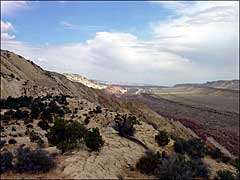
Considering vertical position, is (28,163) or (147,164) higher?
(28,163)

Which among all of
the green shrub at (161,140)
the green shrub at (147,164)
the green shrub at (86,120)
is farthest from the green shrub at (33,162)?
the green shrub at (86,120)

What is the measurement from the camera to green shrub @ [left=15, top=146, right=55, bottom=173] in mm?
22062

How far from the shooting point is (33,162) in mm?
22328

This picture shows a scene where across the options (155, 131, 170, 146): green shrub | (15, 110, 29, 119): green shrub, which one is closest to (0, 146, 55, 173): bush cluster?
(155, 131, 170, 146): green shrub

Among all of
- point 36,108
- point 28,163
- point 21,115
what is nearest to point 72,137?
point 28,163

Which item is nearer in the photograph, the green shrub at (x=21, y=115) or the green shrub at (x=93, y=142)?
the green shrub at (x=93, y=142)

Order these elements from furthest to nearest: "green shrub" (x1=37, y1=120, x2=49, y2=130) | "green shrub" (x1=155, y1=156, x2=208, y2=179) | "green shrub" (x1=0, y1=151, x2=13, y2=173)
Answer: "green shrub" (x1=37, y1=120, x2=49, y2=130) < "green shrub" (x1=155, y1=156, x2=208, y2=179) < "green shrub" (x1=0, y1=151, x2=13, y2=173)

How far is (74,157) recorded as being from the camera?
24297 millimetres

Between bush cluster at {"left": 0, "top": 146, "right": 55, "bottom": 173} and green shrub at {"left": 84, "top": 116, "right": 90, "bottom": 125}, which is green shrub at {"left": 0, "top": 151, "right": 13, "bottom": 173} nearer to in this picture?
bush cluster at {"left": 0, "top": 146, "right": 55, "bottom": 173}

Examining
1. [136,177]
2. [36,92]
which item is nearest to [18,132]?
[136,177]

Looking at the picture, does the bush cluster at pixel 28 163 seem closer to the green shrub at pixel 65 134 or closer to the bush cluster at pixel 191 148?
the green shrub at pixel 65 134

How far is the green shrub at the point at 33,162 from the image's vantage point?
869 inches

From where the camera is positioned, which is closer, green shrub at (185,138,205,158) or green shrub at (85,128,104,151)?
green shrub at (85,128,104,151)

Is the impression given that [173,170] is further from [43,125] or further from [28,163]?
[43,125]
